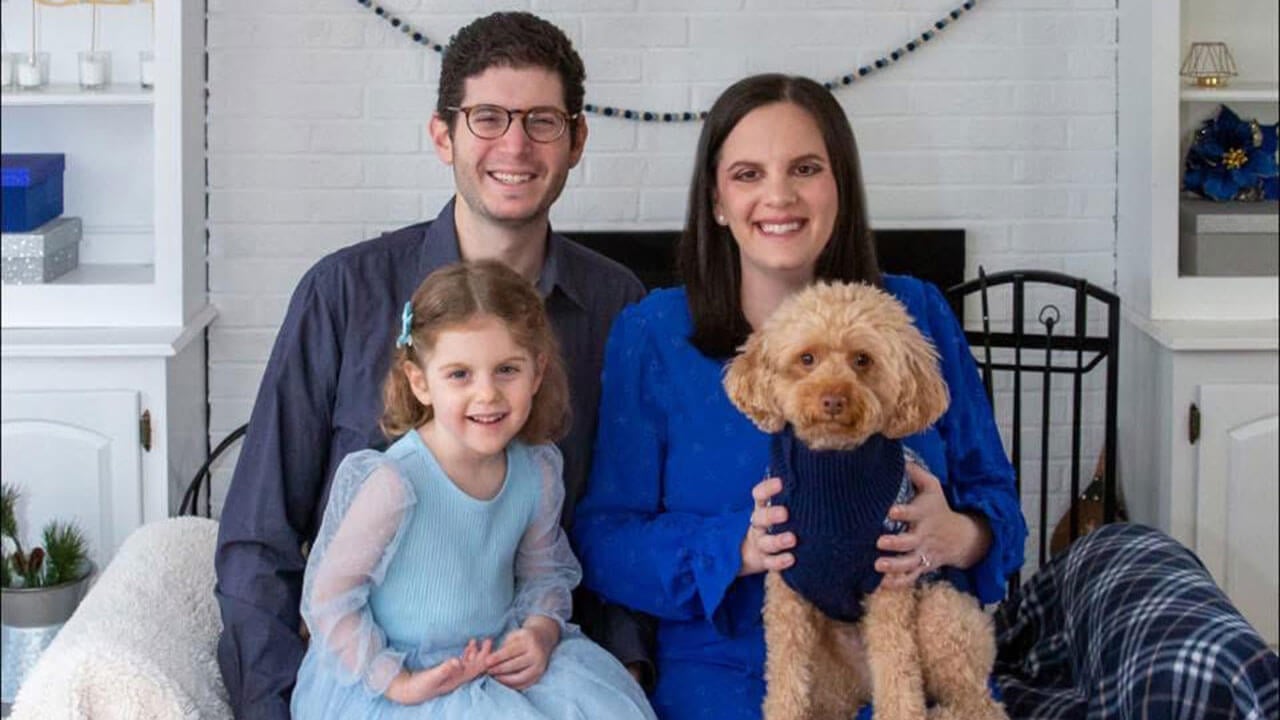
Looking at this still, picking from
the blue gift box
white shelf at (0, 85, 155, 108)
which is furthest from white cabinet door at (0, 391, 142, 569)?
white shelf at (0, 85, 155, 108)

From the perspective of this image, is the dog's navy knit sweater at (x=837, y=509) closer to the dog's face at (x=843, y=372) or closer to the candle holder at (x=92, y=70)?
Answer: the dog's face at (x=843, y=372)

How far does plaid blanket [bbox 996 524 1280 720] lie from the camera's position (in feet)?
7.25

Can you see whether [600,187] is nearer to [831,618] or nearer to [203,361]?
[203,361]

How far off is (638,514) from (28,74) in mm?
1874

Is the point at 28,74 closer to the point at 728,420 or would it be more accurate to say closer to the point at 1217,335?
the point at 728,420

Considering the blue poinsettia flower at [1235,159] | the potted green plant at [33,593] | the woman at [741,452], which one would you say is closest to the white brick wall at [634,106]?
the blue poinsettia flower at [1235,159]

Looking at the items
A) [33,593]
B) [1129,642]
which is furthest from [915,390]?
[33,593]

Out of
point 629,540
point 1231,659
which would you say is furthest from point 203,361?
point 1231,659

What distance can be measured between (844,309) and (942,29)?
2.01m

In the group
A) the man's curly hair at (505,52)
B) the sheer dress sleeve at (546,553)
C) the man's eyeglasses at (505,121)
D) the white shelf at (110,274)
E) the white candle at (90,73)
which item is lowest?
the sheer dress sleeve at (546,553)

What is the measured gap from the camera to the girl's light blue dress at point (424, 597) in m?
2.04

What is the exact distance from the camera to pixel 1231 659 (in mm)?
2209

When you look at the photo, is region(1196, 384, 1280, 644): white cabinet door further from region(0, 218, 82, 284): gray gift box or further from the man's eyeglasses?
region(0, 218, 82, 284): gray gift box

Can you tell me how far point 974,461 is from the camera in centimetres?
224
